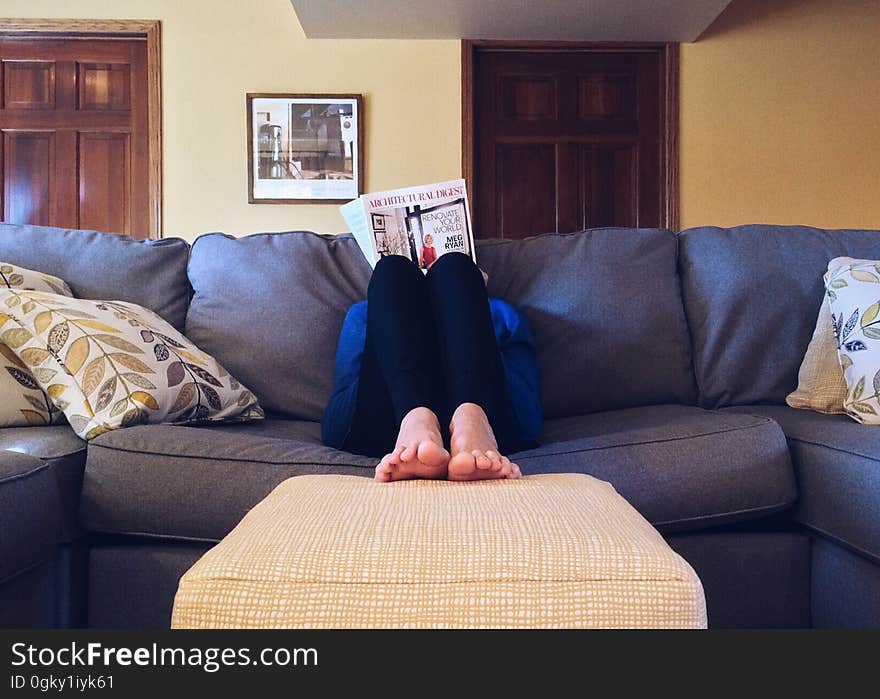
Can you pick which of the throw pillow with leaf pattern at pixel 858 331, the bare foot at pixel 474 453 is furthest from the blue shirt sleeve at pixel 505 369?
the throw pillow with leaf pattern at pixel 858 331

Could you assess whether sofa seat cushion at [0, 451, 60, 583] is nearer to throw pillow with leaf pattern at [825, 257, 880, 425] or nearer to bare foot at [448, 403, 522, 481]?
bare foot at [448, 403, 522, 481]

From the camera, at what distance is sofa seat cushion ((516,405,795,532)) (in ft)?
4.23

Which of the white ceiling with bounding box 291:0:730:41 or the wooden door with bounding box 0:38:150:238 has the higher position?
the white ceiling with bounding box 291:0:730:41

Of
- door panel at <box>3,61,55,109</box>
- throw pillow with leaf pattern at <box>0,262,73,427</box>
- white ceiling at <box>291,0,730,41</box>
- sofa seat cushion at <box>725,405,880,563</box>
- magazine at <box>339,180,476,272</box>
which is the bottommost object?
sofa seat cushion at <box>725,405,880,563</box>

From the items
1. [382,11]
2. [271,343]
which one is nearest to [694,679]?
[271,343]

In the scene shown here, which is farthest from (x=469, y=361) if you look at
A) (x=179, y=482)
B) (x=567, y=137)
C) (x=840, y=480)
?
(x=567, y=137)

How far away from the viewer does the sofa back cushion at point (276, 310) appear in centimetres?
179

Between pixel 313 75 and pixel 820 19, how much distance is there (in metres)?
2.59

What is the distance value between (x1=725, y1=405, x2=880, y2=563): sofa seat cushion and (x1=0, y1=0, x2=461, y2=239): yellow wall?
2916 millimetres

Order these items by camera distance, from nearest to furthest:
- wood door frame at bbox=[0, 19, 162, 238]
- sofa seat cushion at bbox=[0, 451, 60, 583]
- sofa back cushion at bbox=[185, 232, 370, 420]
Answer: sofa seat cushion at bbox=[0, 451, 60, 583] < sofa back cushion at bbox=[185, 232, 370, 420] < wood door frame at bbox=[0, 19, 162, 238]

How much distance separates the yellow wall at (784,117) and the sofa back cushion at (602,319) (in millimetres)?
2338

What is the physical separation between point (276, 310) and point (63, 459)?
0.66 metres

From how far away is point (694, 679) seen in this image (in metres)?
0.63

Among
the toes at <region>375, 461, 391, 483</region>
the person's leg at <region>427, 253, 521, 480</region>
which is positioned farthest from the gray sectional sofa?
the toes at <region>375, 461, 391, 483</region>
